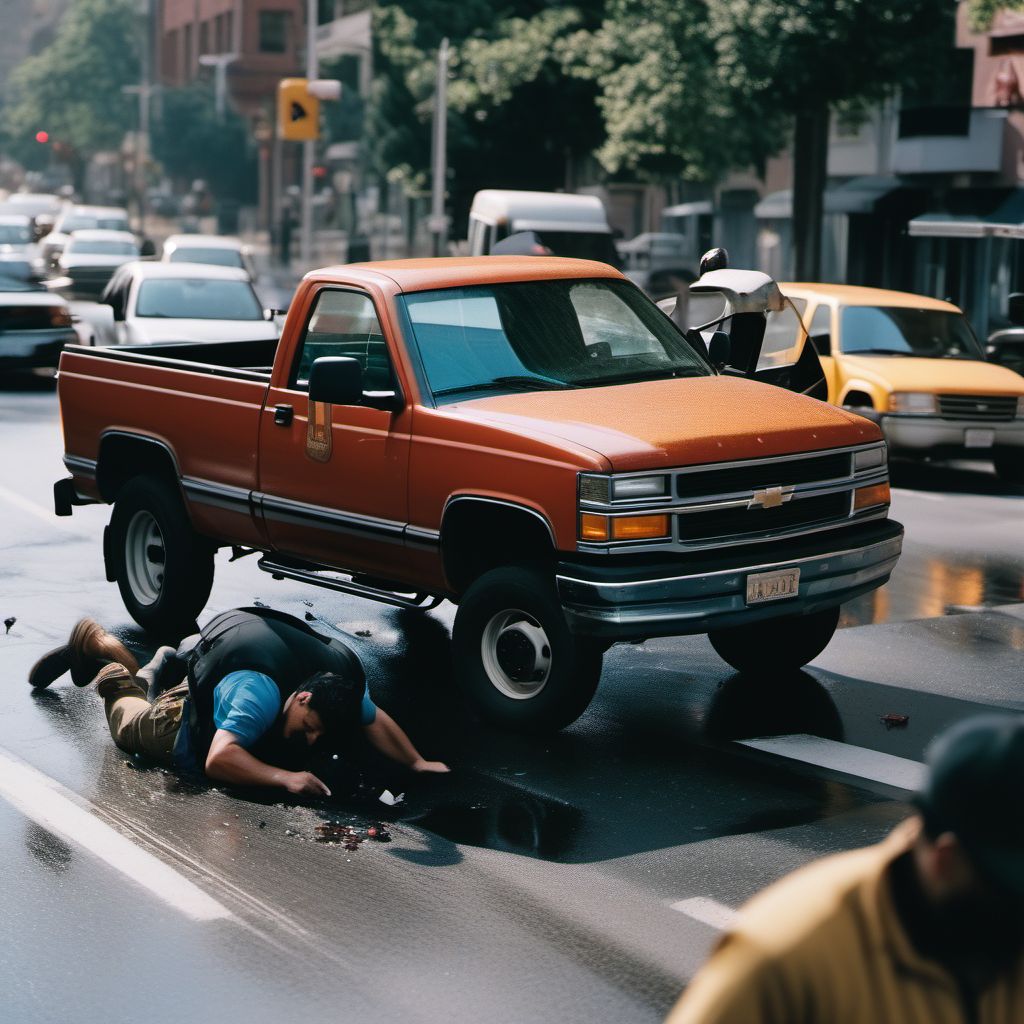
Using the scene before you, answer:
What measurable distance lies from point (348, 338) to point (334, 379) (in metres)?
0.80

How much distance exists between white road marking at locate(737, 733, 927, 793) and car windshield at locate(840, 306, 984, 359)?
32.5 ft

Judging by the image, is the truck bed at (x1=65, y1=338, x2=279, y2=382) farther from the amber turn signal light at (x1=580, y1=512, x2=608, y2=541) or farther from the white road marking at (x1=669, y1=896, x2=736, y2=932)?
the white road marking at (x1=669, y1=896, x2=736, y2=932)

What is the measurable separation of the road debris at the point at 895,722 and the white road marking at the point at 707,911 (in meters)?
2.55

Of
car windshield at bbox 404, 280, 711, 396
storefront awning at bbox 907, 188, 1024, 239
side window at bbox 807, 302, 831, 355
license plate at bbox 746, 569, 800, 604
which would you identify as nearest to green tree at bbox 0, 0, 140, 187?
storefront awning at bbox 907, 188, 1024, 239

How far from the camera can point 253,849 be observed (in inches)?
255

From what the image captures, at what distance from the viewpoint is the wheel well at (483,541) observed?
8109 mm

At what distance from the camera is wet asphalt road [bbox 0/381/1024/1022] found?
5.28 m

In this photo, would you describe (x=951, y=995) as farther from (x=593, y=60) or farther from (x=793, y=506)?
(x=593, y=60)

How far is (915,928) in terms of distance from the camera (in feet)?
7.97

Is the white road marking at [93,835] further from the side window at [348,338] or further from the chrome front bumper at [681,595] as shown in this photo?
the side window at [348,338]

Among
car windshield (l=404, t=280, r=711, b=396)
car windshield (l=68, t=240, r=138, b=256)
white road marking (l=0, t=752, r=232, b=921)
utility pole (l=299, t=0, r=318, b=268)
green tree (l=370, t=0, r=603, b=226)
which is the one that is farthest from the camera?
utility pole (l=299, t=0, r=318, b=268)

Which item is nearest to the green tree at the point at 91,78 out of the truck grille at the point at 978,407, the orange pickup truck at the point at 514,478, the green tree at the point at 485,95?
the green tree at the point at 485,95

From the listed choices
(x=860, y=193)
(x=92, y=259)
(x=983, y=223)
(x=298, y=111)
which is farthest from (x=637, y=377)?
(x=298, y=111)

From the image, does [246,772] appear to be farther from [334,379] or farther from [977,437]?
[977,437]
